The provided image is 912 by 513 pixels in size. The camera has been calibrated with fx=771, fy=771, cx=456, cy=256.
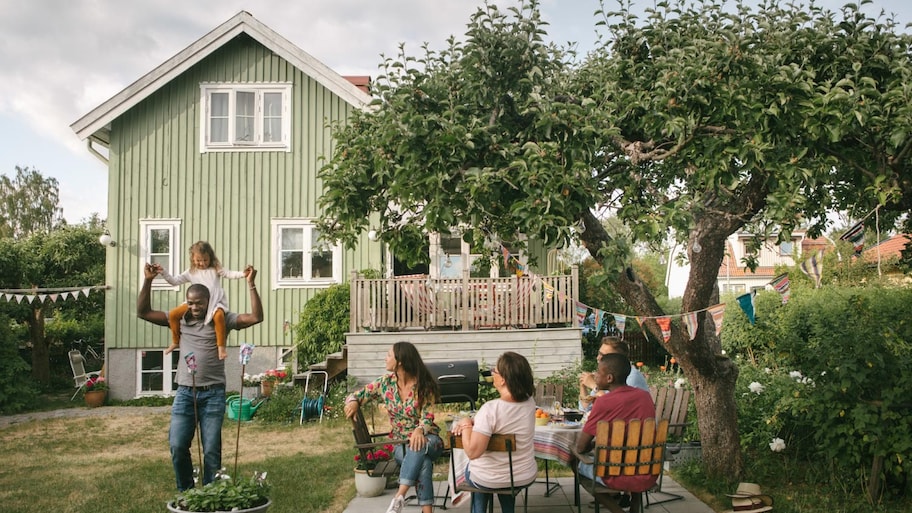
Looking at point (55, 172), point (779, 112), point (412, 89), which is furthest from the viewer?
point (55, 172)

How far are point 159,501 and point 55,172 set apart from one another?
44.5 meters

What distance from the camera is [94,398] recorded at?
14656 mm

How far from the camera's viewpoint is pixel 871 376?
6.28m

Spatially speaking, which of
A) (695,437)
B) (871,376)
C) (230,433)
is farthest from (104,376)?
(871,376)

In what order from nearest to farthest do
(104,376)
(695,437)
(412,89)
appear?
(412,89) → (695,437) → (104,376)

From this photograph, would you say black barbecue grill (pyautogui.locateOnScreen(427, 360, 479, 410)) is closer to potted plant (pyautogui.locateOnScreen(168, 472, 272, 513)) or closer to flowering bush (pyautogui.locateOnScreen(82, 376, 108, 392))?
potted plant (pyautogui.locateOnScreen(168, 472, 272, 513))

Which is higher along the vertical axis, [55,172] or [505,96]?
[55,172]

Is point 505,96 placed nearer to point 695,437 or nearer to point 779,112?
point 779,112

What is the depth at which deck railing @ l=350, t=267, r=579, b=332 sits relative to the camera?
1335 cm

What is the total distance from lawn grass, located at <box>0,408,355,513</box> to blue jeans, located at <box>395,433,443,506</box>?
1159 mm

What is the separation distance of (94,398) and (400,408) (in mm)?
10863

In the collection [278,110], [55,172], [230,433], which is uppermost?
[55,172]

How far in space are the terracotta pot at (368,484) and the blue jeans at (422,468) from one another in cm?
126

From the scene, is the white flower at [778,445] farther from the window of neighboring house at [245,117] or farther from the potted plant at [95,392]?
the potted plant at [95,392]
